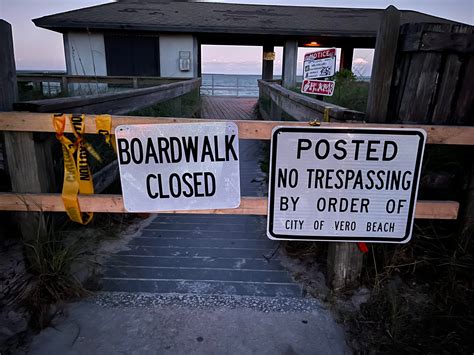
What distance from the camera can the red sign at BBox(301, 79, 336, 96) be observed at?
366 centimetres

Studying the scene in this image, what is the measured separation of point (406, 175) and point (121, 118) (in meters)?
1.79

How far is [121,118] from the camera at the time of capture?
7.27 ft

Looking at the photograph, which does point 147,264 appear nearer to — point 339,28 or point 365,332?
point 365,332

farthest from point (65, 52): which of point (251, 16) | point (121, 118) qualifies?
point (121, 118)

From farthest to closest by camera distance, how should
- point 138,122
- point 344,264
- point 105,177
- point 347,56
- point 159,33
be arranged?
point 347,56 < point 159,33 < point 105,177 < point 344,264 < point 138,122

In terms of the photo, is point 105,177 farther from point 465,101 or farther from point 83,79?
point 83,79

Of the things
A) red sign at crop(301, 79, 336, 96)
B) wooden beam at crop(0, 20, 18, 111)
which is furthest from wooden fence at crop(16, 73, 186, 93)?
wooden beam at crop(0, 20, 18, 111)

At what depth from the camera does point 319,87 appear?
389 centimetres

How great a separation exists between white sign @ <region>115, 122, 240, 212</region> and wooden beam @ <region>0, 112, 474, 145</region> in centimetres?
5

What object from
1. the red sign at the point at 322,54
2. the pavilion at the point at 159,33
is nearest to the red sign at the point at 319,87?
the red sign at the point at 322,54

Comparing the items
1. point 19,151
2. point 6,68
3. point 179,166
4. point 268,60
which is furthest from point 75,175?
point 268,60

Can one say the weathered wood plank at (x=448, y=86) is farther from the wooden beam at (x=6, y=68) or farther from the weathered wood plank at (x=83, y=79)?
the weathered wood plank at (x=83, y=79)

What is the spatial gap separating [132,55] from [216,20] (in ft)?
12.9

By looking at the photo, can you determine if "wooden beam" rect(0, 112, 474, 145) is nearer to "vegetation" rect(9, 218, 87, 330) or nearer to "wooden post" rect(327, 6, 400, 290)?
"wooden post" rect(327, 6, 400, 290)
